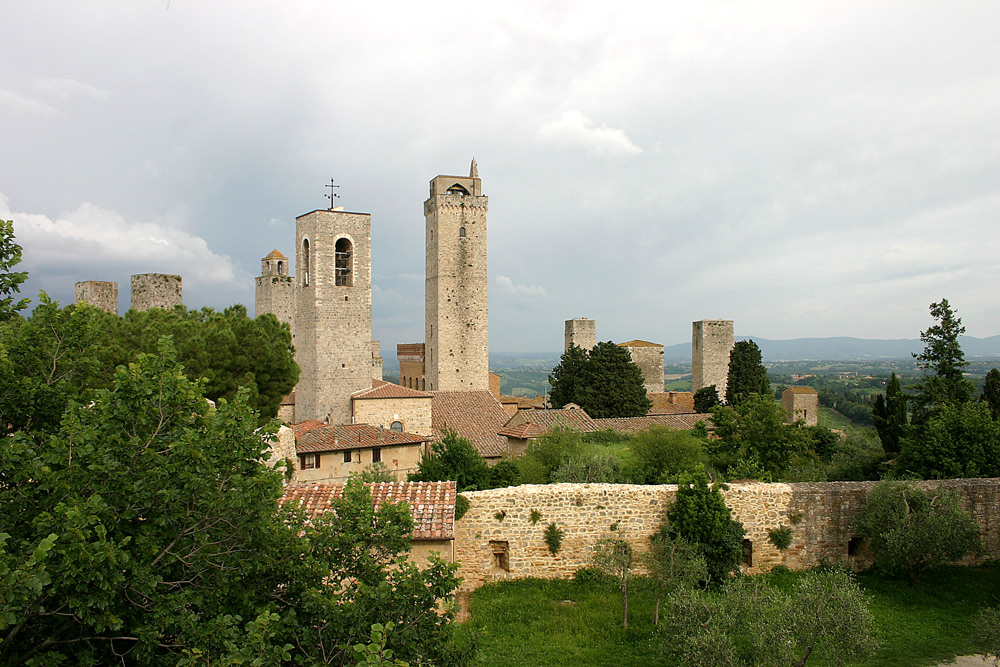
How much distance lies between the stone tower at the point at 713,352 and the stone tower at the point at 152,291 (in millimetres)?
43341

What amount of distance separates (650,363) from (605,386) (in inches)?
666

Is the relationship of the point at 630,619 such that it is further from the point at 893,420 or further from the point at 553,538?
the point at 893,420

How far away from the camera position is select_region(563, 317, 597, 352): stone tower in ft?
174

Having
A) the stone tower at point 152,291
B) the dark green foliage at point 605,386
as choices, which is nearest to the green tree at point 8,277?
the stone tower at point 152,291

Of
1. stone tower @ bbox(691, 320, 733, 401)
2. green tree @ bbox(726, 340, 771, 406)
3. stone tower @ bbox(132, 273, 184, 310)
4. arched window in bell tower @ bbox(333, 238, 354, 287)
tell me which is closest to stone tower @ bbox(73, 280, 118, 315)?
stone tower @ bbox(132, 273, 184, 310)

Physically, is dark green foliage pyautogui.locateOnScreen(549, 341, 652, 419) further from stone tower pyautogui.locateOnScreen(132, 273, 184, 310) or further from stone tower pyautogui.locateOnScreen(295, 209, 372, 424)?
stone tower pyautogui.locateOnScreen(132, 273, 184, 310)

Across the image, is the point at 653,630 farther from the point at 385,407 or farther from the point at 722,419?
the point at 385,407

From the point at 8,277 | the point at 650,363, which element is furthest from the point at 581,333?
the point at 8,277

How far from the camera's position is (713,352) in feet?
181

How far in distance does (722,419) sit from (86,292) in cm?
2093

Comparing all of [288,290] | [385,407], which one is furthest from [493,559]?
[288,290]

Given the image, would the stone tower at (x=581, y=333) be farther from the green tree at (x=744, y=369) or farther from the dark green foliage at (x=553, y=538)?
the dark green foliage at (x=553, y=538)

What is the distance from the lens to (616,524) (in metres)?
12.4

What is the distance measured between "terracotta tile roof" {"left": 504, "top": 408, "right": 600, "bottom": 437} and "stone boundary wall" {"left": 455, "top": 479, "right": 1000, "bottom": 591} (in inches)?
430
